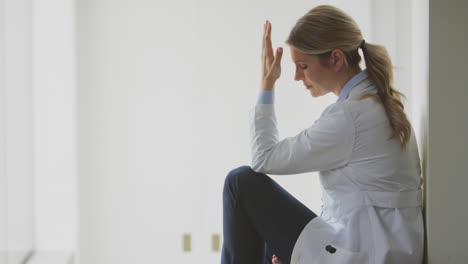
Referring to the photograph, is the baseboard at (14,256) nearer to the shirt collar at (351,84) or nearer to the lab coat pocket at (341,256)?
the lab coat pocket at (341,256)

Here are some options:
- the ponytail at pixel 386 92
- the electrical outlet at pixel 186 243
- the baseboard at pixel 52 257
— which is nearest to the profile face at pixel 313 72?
the ponytail at pixel 386 92

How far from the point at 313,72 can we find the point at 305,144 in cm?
22

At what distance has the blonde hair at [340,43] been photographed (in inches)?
61.9

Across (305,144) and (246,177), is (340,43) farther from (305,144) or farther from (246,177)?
(246,177)

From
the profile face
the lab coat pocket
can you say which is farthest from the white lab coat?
the profile face

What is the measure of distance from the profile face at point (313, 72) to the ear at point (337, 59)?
0.02m

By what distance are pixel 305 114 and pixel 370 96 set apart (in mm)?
1425

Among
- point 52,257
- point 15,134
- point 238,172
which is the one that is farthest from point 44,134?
point 238,172

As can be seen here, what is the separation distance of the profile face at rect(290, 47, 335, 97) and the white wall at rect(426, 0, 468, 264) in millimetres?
270

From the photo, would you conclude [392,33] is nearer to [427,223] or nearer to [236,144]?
[236,144]

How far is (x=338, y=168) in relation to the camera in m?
1.57

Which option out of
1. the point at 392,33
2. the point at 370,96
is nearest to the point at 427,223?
the point at 370,96

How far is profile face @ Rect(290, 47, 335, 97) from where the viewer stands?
64.7 inches

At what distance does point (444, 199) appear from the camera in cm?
154
